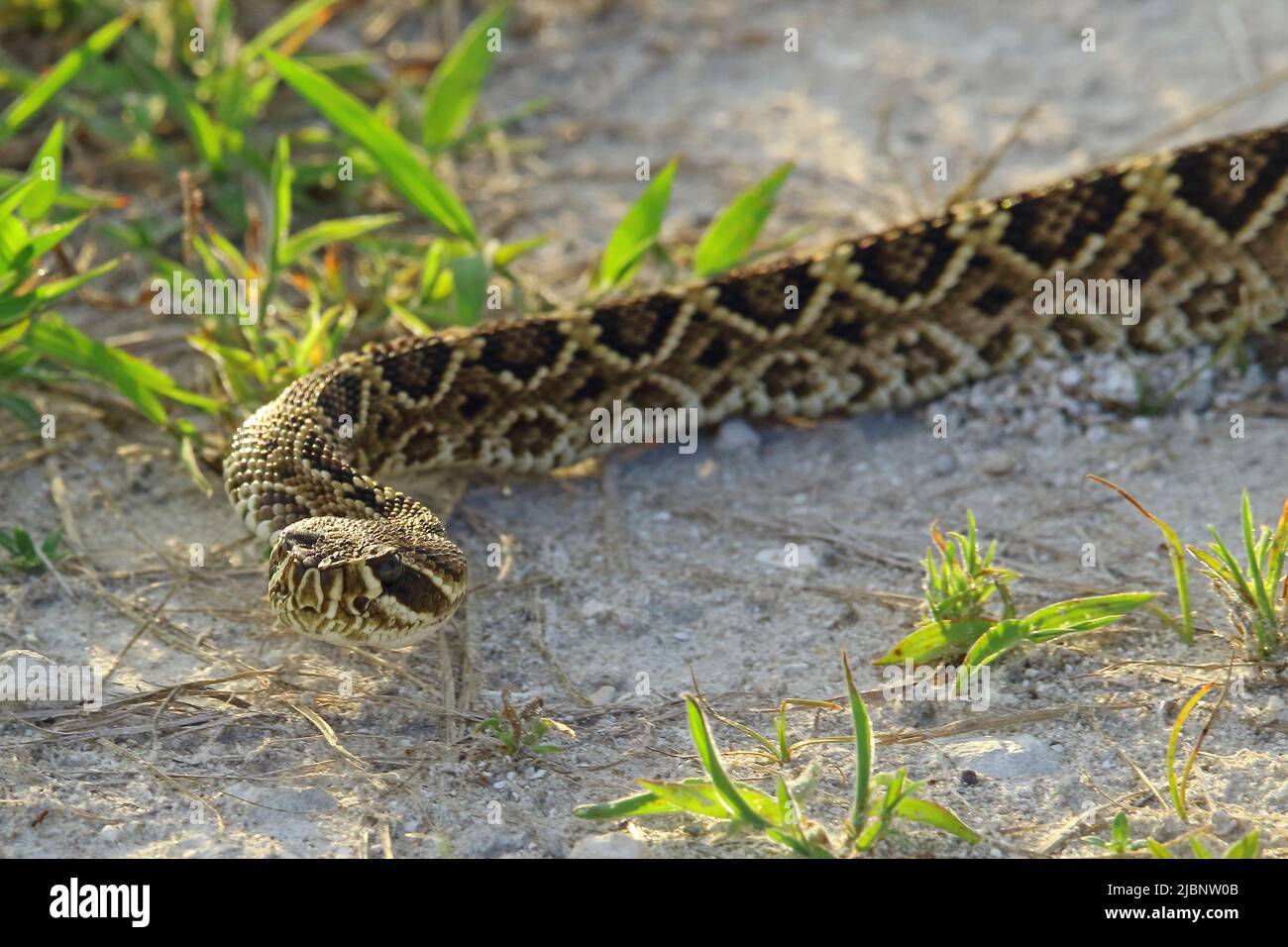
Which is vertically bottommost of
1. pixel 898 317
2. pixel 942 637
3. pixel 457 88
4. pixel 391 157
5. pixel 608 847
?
pixel 608 847

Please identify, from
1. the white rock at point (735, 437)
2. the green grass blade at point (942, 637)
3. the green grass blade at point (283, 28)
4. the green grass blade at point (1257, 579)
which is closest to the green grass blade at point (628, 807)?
the green grass blade at point (942, 637)

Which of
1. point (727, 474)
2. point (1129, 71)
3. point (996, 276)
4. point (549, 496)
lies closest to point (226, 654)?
point (549, 496)

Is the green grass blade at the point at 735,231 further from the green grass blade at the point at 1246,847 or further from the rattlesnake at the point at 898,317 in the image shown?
the green grass blade at the point at 1246,847

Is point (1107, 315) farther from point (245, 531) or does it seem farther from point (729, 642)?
point (245, 531)

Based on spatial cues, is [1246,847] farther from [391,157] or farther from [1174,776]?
[391,157]

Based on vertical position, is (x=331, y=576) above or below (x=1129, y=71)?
below

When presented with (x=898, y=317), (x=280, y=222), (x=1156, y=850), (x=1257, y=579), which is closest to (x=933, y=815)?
(x=1156, y=850)

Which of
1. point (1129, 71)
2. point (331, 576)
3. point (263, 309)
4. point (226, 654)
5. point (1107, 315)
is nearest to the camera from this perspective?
point (331, 576)
